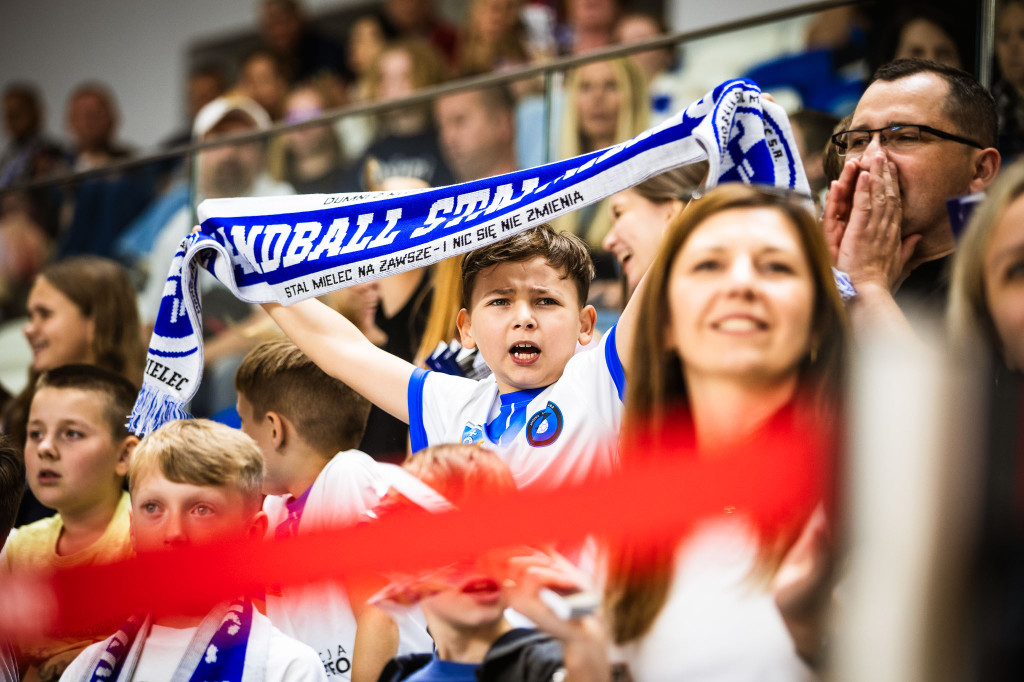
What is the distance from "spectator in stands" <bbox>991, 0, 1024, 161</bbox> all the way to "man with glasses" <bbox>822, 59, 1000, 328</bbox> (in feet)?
1.24

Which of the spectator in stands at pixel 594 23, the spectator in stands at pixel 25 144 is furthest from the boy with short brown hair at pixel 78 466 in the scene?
the spectator in stands at pixel 25 144

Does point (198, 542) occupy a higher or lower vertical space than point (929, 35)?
lower

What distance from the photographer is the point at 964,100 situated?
202 cm

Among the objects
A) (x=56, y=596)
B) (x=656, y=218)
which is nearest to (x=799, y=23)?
(x=656, y=218)

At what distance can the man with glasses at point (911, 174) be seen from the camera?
1.95m

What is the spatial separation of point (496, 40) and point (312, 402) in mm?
2016

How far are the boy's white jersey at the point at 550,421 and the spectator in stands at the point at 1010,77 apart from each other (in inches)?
45.2

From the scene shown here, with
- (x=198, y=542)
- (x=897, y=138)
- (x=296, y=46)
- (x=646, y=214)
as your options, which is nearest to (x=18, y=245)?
(x=296, y=46)

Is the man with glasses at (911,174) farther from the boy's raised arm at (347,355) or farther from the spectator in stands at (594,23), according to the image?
the spectator in stands at (594,23)

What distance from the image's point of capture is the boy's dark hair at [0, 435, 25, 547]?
206 cm

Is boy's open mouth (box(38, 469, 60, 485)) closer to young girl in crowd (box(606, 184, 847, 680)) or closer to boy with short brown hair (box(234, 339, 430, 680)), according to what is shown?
boy with short brown hair (box(234, 339, 430, 680))

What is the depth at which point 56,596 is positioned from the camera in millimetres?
1733

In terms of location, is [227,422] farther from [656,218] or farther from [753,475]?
[753,475]

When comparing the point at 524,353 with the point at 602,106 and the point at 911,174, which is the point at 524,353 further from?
the point at 602,106
